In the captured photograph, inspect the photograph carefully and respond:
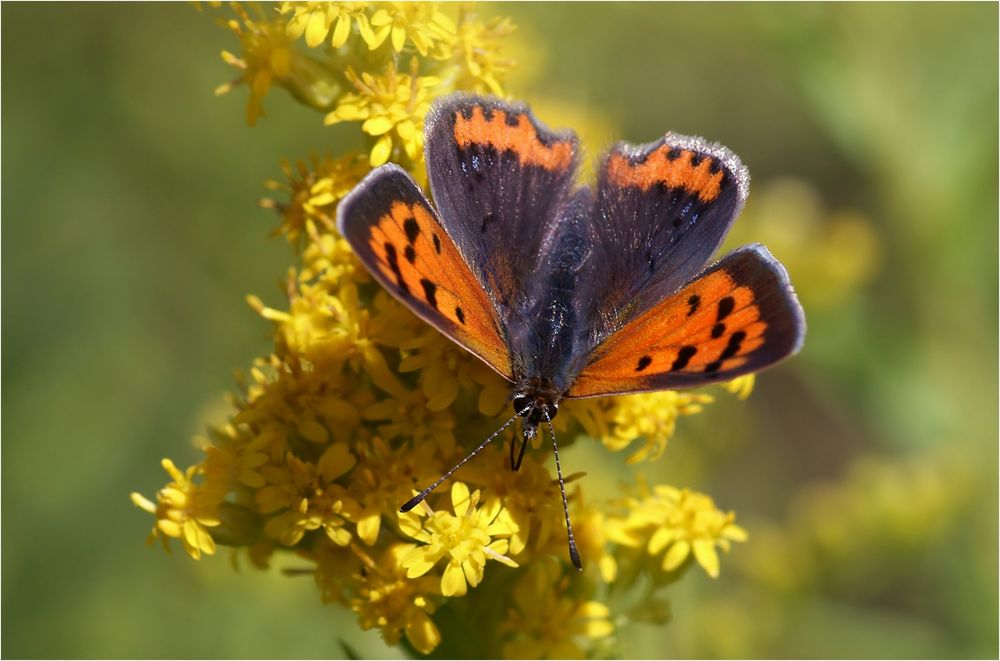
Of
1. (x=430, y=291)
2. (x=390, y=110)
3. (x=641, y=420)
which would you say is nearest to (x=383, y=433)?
(x=430, y=291)

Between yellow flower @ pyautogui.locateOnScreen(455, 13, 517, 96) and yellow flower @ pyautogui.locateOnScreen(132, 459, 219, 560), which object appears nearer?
yellow flower @ pyautogui.locateOnScreen(132, 459, 219, 560)

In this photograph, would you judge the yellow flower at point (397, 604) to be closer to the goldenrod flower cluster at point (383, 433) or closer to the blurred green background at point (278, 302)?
the goldenrod flower cluster at point (383, 433)

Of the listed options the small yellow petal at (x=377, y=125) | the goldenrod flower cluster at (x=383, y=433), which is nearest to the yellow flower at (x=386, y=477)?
the goldenrod flower cluster at (x=383, y=433)

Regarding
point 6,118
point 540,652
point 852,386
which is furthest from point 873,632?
point 6,118

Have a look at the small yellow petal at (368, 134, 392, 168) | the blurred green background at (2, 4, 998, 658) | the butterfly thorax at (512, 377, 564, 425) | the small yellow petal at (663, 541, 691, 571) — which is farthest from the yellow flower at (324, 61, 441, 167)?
the blurred green background at (2, 4, 998, 658)

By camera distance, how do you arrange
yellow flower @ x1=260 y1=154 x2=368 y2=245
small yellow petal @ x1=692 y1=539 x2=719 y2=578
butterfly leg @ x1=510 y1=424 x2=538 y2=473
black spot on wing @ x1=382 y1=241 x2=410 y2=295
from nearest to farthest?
black spot on wing @ x1=382 y1=241 x2=410 y2=295 → butterfly leg @ x1=510 y1=424 x2=538 y2=473 → yellow flower @ x1=260 y1=154 x2=368 y2=245 → small yellow petal @ x1=692 y1=539 x2=719 y2=578

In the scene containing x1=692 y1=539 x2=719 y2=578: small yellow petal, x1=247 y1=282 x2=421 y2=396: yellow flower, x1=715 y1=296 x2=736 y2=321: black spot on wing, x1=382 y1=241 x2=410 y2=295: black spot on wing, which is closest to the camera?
x1=382 y1=241 x2=410 y2=295: black spot on wing

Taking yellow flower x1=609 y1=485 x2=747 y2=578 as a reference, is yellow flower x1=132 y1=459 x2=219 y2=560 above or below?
below

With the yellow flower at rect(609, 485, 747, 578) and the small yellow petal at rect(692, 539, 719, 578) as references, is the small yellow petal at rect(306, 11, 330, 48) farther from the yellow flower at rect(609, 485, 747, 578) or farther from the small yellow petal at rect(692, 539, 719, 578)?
the small yellow petal at rect(692, 539, 719, 578)
